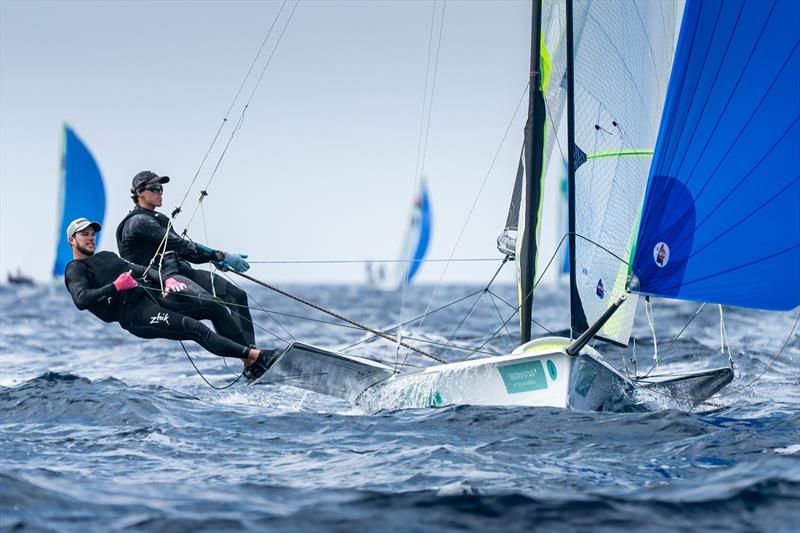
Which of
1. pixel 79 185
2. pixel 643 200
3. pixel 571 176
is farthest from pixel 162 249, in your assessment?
pixel 79 185

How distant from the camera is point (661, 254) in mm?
6730

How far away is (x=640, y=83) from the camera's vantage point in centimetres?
850

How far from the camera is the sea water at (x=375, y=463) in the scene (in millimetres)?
4230

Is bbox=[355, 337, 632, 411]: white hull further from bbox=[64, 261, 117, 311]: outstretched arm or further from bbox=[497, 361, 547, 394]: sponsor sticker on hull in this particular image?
bbox=[64, 261, 117, 311]: outstretched arm

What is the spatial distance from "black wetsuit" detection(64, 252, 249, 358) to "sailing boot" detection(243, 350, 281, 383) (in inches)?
4.7

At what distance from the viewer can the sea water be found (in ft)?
13.9

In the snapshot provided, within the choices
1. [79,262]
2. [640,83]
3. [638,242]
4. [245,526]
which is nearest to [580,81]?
[640,83]

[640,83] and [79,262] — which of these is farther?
[640,83]

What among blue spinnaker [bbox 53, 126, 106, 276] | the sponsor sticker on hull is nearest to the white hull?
the sponsor sticker on hull

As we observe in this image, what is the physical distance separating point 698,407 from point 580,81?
287 cm

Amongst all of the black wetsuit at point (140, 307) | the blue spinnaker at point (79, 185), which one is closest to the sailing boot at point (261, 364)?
the black wetsuit at point (140, 307)

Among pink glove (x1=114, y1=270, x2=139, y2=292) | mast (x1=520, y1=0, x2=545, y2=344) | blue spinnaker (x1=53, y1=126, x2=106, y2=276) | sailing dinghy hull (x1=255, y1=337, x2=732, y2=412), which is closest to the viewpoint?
sailing dinghy hull (x1=255, y1=337, x2=732, y2=412)

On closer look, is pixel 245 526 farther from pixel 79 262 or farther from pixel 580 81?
pixel 580 81

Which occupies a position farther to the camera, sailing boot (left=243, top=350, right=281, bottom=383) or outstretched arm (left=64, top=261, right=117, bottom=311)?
sailing boot (left=243, top=350, right=281, bottom=383)
